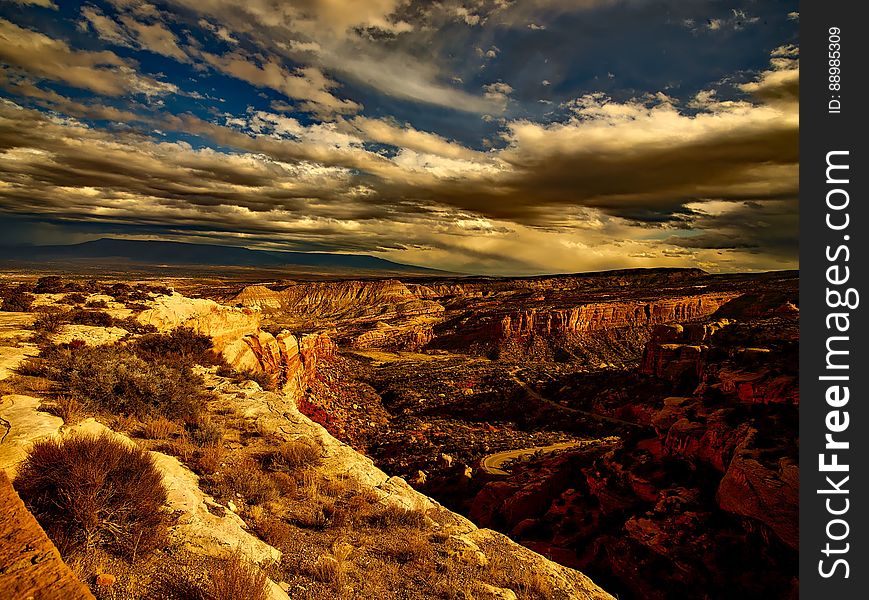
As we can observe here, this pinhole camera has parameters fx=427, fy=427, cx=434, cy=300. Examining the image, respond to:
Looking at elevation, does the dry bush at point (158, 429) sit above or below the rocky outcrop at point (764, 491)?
above

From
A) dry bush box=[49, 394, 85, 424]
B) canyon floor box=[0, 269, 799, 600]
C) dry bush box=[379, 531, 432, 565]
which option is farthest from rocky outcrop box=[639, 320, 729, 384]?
dry bush box=[49, 394, 85, 424]

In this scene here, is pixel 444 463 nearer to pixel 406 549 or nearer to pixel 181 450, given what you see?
pixel 181 450

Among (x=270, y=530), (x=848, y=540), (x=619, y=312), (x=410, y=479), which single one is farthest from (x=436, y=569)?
(x=619, y=312)

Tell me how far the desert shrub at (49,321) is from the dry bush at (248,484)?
34.2 feet

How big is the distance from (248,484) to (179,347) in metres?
11.0

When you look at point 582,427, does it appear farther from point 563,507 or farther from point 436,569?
point 436,569

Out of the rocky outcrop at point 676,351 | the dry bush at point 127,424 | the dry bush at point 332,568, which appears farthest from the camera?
the rocky outcrop at point 676,351

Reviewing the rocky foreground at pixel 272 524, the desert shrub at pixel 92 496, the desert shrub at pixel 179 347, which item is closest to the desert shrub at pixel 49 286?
the desert shrub at pixel 179 347

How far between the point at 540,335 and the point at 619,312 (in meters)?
14.1

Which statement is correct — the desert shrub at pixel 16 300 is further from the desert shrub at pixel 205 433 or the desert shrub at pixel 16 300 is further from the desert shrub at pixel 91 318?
the desert shrub at pixel 205 433

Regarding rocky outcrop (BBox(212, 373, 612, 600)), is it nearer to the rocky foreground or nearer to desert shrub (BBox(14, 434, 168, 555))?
the rocky foreground

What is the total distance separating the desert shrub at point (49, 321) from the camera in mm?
13492

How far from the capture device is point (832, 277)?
6.80m

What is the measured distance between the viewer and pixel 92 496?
4660 mm
